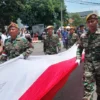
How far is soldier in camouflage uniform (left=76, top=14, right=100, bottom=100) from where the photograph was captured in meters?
5.45

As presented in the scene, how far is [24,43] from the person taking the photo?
622cm

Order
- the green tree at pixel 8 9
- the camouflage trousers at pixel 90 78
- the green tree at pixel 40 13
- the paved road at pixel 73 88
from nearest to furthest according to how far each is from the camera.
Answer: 1. the camouflage trousers at pixel 90 78
2. the paved road at pixel 73 88
3. the green tree at pixel 8 9
4. the green tree at pixel 40 13

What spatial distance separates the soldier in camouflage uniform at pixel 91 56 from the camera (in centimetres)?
545

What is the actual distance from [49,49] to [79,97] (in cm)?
352

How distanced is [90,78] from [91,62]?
0.86 ft

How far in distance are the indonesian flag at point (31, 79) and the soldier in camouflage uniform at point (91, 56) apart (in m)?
0.33

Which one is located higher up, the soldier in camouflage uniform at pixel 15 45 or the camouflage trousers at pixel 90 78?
the soldier in camouflage uniform at pixel 15 45

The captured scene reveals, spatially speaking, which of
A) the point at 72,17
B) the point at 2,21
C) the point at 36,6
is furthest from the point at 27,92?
the point at 72,17

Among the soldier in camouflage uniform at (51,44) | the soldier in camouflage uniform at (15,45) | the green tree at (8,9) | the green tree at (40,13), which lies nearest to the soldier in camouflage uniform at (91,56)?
the soldier in camouflage uniform at (15,45)

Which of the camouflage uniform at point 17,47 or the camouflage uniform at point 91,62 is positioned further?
the camouflage uniform at point 17,47

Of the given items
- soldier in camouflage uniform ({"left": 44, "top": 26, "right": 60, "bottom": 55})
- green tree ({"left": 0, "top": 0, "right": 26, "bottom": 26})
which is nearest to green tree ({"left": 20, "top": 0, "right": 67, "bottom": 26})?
green tree ({"left": 0, "top": 0, "right": 26, "bottom": 26})

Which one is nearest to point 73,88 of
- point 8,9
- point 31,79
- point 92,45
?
point 92,45

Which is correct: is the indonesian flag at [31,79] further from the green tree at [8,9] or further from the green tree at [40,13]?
the green tree at [40,13]

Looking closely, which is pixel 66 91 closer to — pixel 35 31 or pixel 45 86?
pixel 45 86
